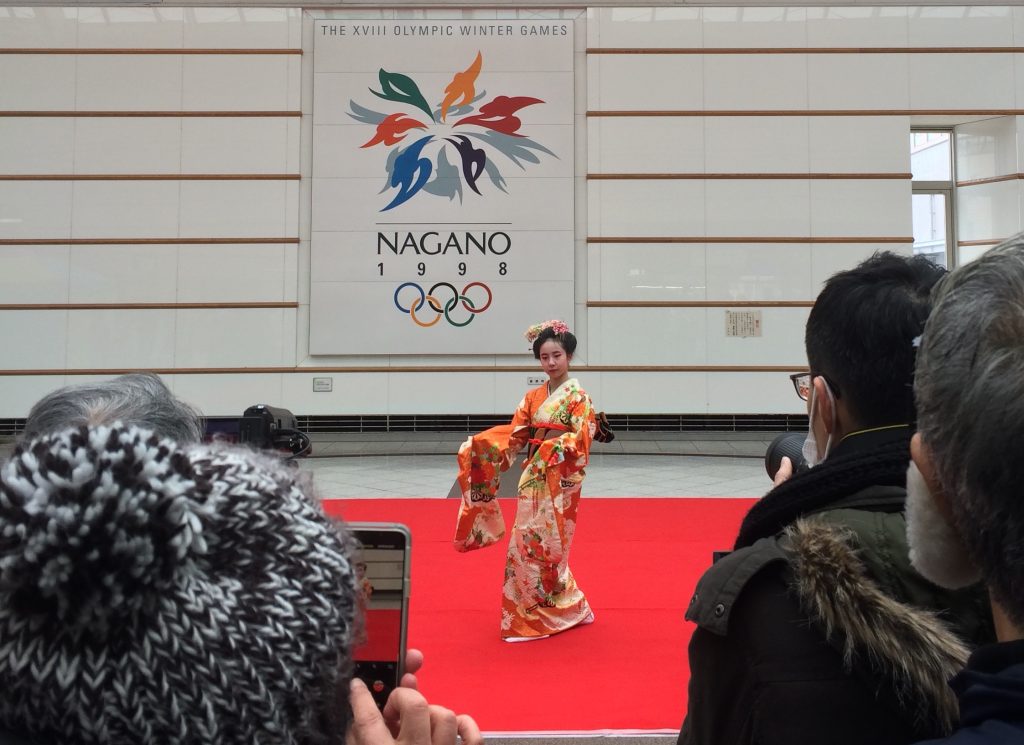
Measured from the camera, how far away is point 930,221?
984 cm

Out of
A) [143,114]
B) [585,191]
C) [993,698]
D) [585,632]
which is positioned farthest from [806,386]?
[143,114]

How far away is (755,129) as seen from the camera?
30.2 ft

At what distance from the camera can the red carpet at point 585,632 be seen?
2561mm

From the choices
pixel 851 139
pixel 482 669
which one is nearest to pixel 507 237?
pixel 851 139

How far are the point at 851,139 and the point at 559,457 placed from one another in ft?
25.1

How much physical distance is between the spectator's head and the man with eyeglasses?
57mm

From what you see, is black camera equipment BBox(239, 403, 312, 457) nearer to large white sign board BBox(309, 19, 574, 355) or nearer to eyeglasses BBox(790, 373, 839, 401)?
eyeglasses BBox(790, 373, 839, 401)

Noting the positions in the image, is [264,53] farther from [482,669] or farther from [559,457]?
[482,669]

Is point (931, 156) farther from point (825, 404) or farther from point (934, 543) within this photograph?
point (934, 543)

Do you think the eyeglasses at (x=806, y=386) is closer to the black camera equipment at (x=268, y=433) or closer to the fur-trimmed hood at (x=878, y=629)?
the fur-trimmed hood at (x=878, y=629)

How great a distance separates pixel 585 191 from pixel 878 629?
8812 mm

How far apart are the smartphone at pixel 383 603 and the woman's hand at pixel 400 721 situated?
0.18 feet

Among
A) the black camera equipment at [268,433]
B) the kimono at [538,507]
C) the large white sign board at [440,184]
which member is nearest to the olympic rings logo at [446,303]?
the large white sign board at [440,184]

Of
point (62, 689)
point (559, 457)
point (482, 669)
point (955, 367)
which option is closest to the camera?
point (62, 689)
